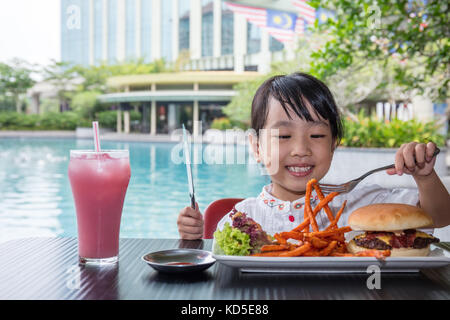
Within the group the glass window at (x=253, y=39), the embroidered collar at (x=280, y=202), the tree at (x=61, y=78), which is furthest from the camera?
the glass window at (x=253, y=39)

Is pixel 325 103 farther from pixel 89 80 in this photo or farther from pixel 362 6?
pixel 89 80

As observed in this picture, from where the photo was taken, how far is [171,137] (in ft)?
74.7

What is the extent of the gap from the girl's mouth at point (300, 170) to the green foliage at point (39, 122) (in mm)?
26076

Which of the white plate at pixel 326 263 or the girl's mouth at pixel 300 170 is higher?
the girl's mouth at pixel 300 170

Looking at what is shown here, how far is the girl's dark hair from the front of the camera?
1.41m

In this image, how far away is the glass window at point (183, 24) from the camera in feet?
116

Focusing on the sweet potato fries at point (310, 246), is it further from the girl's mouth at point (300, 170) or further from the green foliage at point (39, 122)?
the green foliage at point (39, 122)

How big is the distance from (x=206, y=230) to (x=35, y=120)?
27.2 m

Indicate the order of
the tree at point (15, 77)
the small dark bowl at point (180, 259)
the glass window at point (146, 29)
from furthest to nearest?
1. the glass window at point (146, 29)
2. the tree at point (15, 77)
3. the small dark bowl at point (180, 259)

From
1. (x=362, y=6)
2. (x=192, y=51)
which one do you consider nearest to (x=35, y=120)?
(x=192, y=51)

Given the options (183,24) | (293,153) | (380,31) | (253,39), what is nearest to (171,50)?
(183,24)

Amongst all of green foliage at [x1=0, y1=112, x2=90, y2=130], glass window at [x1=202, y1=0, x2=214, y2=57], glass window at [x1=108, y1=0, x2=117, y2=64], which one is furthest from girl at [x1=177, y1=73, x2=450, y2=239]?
glass window at [x1=108, y1=0, x2=117, y2=64]

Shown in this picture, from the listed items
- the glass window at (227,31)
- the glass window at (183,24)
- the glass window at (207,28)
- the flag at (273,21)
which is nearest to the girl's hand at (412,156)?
the flag at (273,21)

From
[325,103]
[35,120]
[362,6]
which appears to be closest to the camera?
[325,103]
